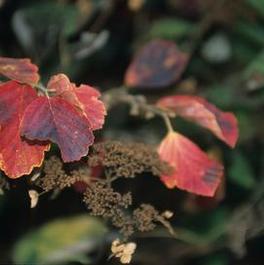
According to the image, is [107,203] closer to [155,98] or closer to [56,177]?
[56,177]

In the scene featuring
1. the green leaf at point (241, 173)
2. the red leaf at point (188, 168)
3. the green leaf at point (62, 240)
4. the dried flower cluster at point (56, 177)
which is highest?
the dried flower cluster at point (56, 177)

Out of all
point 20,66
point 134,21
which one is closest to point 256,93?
point 134,21

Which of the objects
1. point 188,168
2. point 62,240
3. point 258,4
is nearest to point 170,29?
point 258,4

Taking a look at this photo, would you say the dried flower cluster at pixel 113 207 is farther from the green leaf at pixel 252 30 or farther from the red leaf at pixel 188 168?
the green leaf at pixel 252 30

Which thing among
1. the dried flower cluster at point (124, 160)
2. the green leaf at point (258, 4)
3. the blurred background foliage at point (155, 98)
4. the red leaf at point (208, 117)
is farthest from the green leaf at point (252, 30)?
the dried flower cluster at point (124, 160)

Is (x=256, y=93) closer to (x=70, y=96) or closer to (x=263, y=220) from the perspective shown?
(x=263, y=220)

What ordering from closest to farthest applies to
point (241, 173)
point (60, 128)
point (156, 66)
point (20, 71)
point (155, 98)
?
point (60, 128)
point (20, 71)
point (156, 66)
point (241, 173)
point (155, 98)

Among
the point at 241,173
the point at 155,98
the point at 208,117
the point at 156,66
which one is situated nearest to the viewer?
the point at 208,117
